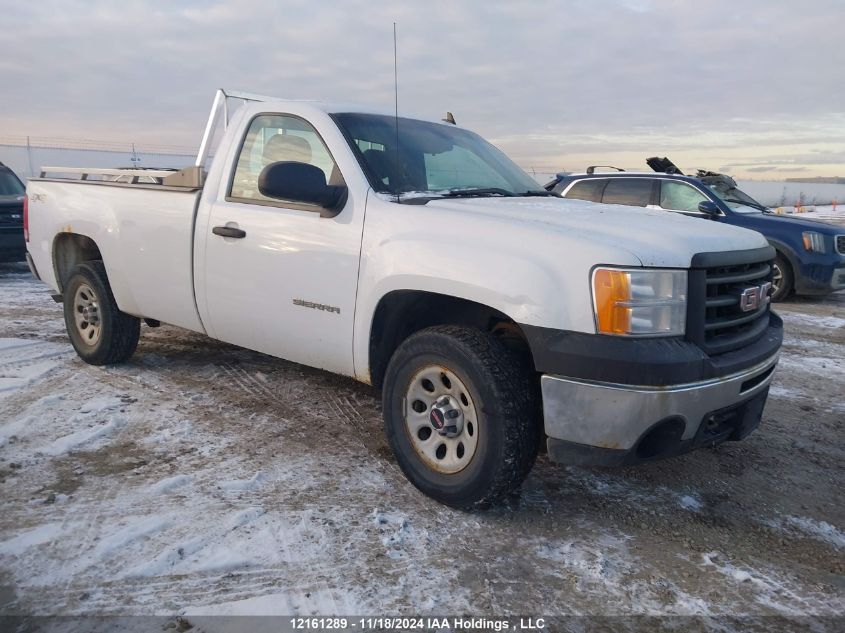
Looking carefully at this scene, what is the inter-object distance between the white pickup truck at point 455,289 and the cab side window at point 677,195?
5.62 metres

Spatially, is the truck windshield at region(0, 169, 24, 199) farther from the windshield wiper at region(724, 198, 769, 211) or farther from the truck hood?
the windshield wiper at region(724, 198, 769, 211)

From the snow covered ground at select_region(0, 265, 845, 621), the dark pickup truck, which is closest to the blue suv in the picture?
the snow covered ground at select_region(0, 265, 845, 621)

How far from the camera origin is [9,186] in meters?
10.7

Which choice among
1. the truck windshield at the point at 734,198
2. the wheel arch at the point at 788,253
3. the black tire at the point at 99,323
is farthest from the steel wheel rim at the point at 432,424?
the truck windshield at the point at 734,198

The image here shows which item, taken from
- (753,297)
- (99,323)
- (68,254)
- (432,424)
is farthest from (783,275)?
(68,254)

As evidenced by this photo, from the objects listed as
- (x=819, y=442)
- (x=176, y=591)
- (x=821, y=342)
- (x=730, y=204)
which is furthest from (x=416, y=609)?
(x=730, y=204)

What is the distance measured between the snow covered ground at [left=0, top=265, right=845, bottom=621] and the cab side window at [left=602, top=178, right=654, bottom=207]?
5.39m

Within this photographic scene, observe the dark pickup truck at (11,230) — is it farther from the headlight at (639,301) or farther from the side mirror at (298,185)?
the headlight at (639,301)

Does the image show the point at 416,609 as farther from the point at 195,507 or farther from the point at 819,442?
the point at 819,442

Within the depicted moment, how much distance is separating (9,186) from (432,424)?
10448 mm

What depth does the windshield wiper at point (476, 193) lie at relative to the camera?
12.1 ft

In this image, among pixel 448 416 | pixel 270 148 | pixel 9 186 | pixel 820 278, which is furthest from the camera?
pixel 9 186

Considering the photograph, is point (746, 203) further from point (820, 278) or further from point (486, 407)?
point (486, 407)

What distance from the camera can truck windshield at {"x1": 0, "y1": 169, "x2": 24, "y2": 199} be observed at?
10.5m
